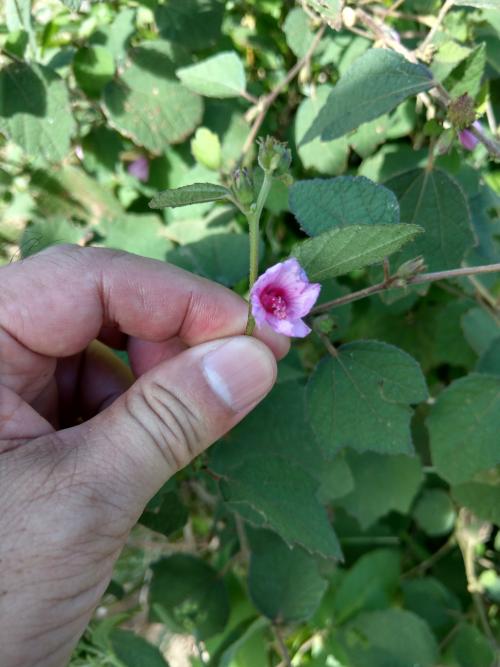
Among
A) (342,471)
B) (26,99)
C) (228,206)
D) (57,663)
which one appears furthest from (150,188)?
(57,663)

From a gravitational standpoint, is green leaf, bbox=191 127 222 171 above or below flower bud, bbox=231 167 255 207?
below

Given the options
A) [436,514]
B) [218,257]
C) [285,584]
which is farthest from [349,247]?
[436,514]

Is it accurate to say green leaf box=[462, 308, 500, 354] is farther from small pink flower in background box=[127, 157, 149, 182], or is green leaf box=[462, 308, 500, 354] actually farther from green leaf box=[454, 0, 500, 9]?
small pink flower in background box=[127, 157, 149, 182]

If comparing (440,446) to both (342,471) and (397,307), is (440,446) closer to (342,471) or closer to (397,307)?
(342,471)

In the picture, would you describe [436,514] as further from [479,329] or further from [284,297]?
[284,297]

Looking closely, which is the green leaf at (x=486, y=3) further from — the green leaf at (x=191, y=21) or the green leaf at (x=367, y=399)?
the green leaf at (x=191, y=21)

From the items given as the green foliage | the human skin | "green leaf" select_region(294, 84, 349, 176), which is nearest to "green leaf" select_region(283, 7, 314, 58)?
the green foliage

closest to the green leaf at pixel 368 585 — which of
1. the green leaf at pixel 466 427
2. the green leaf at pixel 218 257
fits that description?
the green leaf at pixel 466 427
